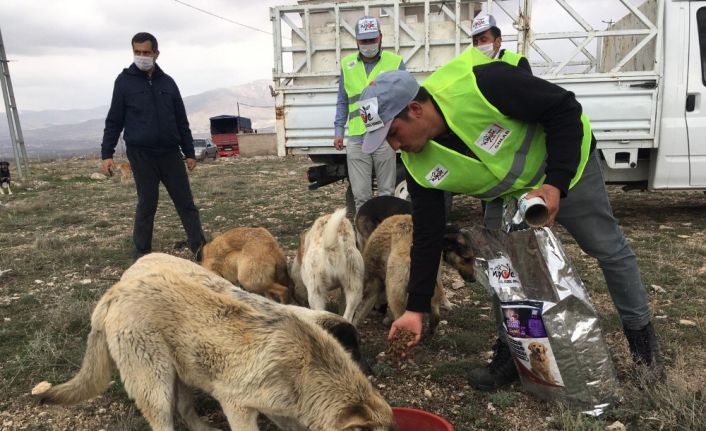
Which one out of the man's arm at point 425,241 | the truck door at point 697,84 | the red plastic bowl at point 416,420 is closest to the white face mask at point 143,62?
the man's arm at point 425,241

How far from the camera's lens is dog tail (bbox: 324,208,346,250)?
4.04 m

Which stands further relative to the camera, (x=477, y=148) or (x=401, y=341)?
(x=401, y=341)

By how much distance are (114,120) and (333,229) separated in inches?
124

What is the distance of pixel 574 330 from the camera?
263 centimetres

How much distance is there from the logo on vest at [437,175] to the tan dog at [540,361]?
1.00m

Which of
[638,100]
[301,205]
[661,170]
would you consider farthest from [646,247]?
[301,205]

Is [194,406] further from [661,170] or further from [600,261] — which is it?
[661,170]

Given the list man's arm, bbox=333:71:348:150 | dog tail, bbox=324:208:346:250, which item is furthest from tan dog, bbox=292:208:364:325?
man's arm, bbox=333:71:348:150

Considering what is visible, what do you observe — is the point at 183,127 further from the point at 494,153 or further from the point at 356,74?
the point at 494,153

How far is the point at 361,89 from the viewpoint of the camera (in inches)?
227

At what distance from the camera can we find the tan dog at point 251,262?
4.74m

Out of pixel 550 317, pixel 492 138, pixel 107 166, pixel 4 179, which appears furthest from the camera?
pixel 4 179

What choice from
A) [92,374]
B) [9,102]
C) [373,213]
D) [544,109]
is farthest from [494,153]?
[9,102]

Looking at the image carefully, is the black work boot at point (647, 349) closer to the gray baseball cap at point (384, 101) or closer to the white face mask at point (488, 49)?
the gray baseball cap at point (384, 101)
